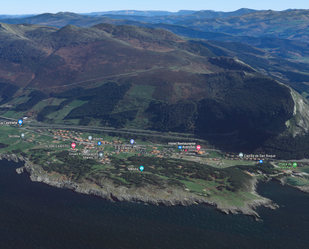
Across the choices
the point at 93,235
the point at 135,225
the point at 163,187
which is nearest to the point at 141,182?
the point at 163,187

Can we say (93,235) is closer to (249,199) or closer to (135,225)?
(135,225)

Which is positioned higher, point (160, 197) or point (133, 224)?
point (160, 197)

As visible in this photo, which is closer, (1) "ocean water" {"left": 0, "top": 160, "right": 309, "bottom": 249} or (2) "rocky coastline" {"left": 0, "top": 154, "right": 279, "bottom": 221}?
(1) "ocean water" {"left": 0, "top": 160, "right": 309, "bottom": 249}

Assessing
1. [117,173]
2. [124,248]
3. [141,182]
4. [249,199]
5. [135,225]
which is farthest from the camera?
[117,173]

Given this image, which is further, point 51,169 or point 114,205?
point 51,169

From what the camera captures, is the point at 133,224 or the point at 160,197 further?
the point at 160,197

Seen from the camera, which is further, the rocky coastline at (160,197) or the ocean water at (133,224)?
the rocky coastline at (160,197)

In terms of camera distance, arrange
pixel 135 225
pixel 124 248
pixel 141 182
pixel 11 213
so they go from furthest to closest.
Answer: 1. pixel 141 182
2. pixel 11 213
3. pixel 135 225
4. pixel 124 248
